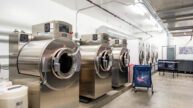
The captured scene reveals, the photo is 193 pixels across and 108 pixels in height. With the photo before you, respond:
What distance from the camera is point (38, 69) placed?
7.52ft

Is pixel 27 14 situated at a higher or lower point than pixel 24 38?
higher

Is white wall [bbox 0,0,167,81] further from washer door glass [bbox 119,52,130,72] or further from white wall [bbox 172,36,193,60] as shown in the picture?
white wall [bbox 172,36,193,60]

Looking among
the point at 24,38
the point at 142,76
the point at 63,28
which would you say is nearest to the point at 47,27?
the point at 63,28

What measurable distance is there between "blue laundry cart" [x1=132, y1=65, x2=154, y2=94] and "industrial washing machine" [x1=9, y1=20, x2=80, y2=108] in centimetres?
A: 278

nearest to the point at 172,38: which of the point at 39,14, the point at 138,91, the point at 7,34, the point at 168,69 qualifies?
the point at 168,69

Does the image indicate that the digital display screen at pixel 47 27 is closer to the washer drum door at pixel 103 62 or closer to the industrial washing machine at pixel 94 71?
the industrial washing machine at pixel 94 71

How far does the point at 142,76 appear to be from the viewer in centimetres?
509

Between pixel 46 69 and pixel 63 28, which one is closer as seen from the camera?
pixel 46 69

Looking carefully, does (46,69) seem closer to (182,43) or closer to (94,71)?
(94,71)

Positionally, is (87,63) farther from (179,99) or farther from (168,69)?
(168,69)

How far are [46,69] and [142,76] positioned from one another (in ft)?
12.1

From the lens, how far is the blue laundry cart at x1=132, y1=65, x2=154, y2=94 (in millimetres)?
4973

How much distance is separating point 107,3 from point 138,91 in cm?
308

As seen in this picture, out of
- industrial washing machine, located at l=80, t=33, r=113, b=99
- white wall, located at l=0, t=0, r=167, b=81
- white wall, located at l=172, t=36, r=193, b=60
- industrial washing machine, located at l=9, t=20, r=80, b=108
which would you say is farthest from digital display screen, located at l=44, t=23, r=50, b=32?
white wall, located at l=172, t=36, r=193, b=60
